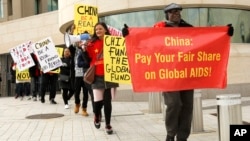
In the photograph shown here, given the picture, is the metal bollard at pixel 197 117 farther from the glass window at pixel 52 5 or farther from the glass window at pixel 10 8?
the glass window at pixel 10 8

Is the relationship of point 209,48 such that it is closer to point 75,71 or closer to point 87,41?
point 87,41

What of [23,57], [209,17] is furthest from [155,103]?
[23,57]

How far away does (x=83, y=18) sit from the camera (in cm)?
1081

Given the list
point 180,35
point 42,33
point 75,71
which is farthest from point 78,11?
point 42,33

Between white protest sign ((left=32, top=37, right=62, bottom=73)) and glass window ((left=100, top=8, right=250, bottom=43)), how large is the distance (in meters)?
2.81

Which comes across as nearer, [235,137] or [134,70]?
[235,137]

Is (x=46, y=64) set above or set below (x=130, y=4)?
below

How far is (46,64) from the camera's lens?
1231cm

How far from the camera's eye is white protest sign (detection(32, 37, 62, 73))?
12180 millimetres

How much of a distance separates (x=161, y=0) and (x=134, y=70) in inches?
332

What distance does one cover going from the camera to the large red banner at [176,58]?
5.28m

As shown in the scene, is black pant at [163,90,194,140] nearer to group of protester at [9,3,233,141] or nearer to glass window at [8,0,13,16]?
group of protester at [9,3,233,141]

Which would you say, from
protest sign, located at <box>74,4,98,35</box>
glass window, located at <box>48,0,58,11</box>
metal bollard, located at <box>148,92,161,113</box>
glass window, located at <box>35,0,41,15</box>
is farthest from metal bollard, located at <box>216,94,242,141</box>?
glass window, located at <box>35,0,41,15</box>

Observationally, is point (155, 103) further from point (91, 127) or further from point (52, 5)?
point (52, 5)
